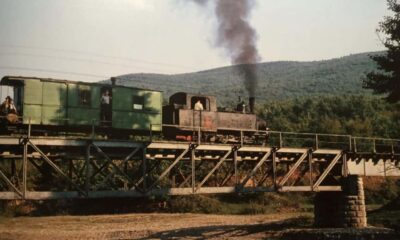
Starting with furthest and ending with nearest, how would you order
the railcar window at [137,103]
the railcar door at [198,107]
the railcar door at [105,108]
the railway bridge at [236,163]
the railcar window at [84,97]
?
1. the railcar door at [198,107]
2. the railcar window at [137,103]
3. the railcar door at [105,108]
4. the railcar window at [84,97]
5. the railway bridge at [236,163]

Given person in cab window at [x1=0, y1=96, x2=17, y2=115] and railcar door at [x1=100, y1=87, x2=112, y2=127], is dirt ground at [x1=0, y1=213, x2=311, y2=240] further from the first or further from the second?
person in cab window at [x1=0, y1=96, x2=17, y2=115]

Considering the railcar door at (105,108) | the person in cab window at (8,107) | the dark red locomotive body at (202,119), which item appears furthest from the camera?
the dark red locomotive body at (202,119)

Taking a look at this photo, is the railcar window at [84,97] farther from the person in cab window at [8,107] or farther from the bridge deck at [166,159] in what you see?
the person in cab window at [8,107]

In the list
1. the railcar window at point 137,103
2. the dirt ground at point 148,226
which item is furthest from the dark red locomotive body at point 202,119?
the dirt ground at point 148,226

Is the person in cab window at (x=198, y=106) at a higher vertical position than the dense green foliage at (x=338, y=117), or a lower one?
lower

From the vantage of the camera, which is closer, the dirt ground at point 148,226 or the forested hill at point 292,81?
the dirt ground at point 148,226

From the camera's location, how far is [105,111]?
2278cm

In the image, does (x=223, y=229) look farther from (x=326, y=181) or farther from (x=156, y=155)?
(x=156, y=155)

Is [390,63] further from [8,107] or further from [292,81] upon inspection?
[292,81]

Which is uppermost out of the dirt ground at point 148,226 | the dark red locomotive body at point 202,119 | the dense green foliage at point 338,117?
the dense green foliage at point 338,117

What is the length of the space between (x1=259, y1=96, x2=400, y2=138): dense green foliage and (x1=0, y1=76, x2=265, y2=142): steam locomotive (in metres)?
44.3

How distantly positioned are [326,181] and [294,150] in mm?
4661

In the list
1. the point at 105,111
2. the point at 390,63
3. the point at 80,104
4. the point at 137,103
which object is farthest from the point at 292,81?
the point at 80,104

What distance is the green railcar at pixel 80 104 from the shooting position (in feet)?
68.7
